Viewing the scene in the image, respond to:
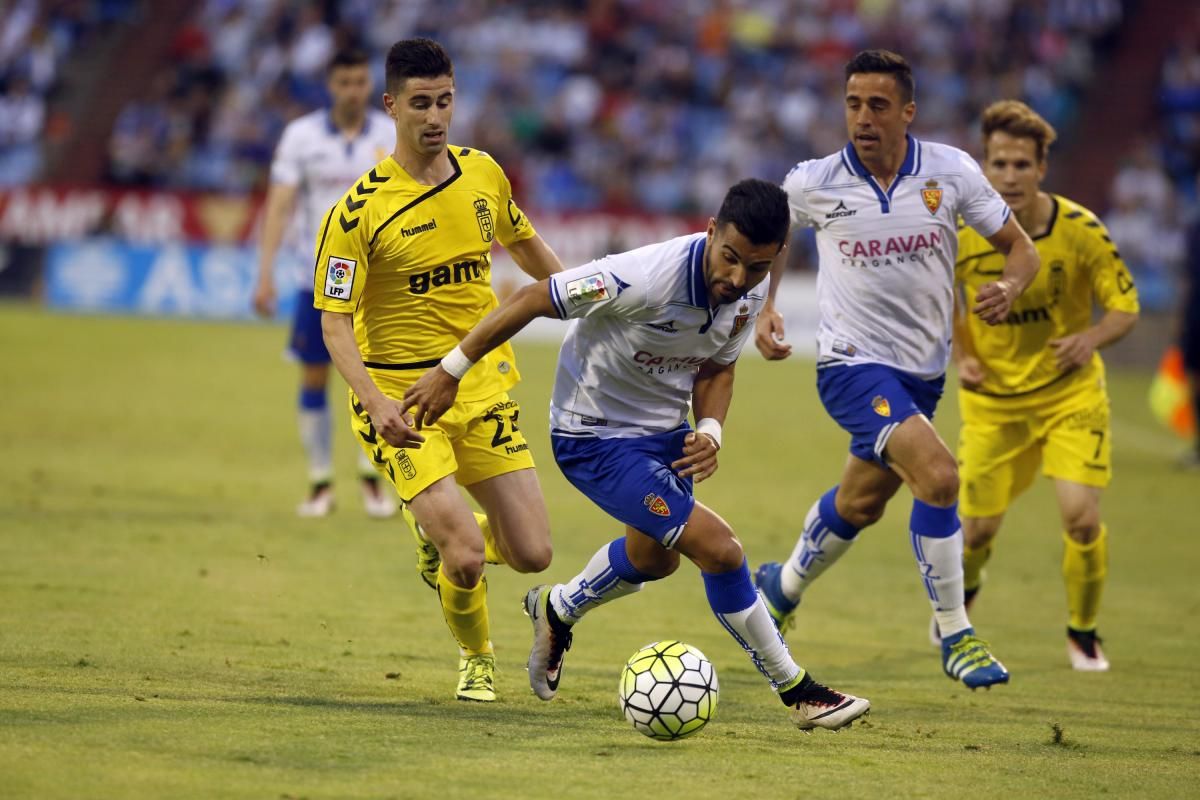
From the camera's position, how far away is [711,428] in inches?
258

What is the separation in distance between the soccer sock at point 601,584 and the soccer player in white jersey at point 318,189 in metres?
4.64

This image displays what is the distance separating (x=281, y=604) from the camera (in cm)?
873

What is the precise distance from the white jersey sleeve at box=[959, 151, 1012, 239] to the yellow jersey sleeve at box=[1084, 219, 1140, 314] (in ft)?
3.29

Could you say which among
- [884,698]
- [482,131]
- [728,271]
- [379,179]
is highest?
[482,131]

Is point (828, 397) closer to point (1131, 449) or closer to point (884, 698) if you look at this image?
point (884, 698)

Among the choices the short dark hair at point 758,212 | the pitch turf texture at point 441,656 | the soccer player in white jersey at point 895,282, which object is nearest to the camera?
the pitch turf texture at point 441,656

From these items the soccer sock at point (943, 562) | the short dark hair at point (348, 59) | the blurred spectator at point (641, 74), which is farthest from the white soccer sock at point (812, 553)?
the blurred spectator at point (641, 74)

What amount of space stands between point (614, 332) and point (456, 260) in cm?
94

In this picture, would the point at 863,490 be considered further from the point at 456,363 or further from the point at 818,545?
the point at 456,363

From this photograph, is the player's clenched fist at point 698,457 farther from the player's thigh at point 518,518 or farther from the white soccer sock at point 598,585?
the player's thigh at point 518,518

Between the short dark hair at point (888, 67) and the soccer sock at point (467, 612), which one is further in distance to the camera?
the short dark hair at point (888, 67)

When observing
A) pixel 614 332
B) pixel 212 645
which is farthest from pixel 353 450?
pixel 614 332

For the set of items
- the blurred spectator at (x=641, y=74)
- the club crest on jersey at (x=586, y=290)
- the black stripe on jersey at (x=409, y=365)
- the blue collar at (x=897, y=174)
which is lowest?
the black stripe on jersey at (x=409, y=365)

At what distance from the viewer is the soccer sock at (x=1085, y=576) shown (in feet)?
27.6
